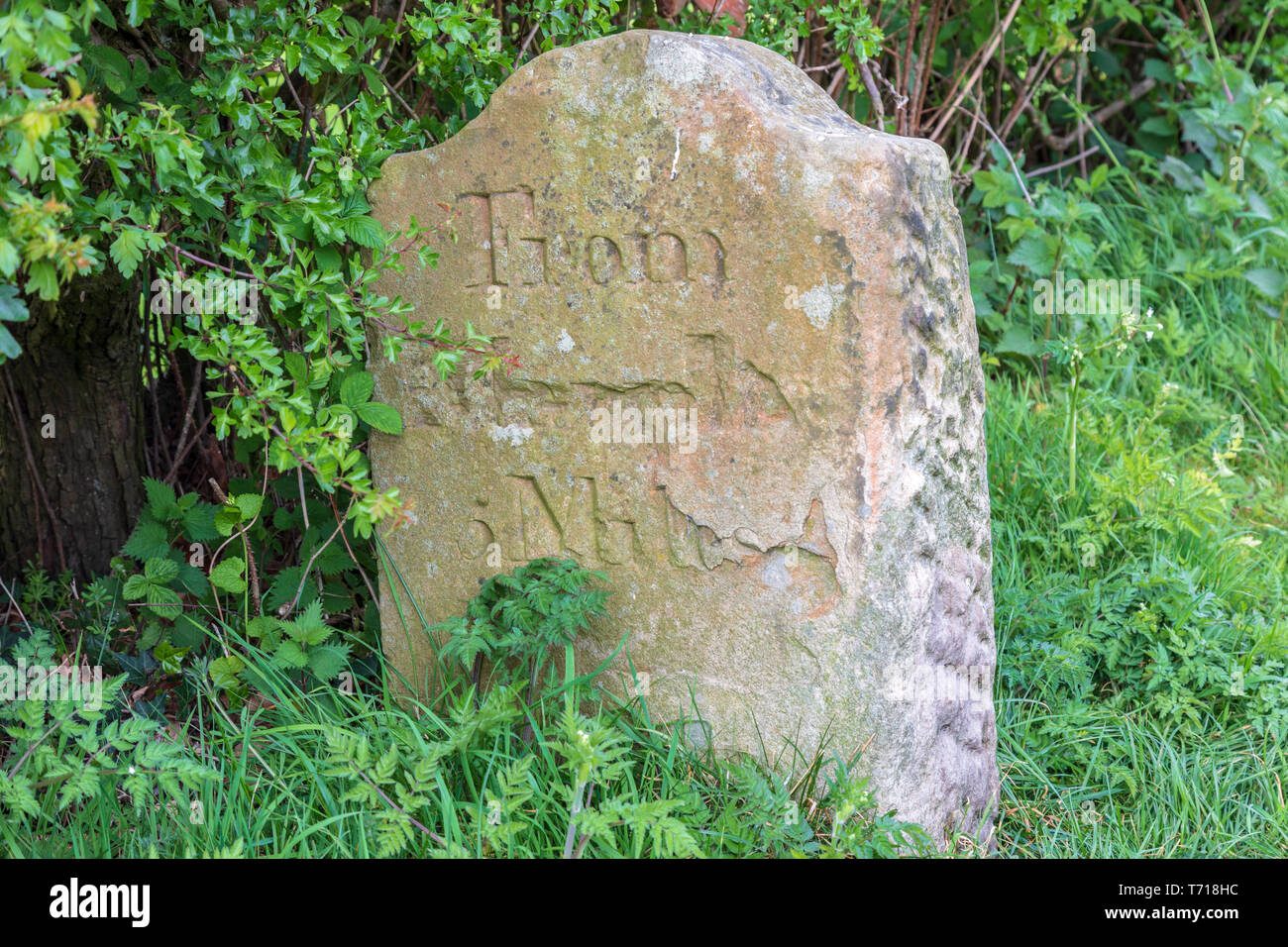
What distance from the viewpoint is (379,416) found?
243 centimetres

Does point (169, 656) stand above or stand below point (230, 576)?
below

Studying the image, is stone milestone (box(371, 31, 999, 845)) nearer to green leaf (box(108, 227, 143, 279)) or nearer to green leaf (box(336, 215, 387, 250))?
green leaf (box(336, 215, 387, 250))

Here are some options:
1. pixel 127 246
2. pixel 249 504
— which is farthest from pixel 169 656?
pixel 127 246

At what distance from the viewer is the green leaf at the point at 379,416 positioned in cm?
243

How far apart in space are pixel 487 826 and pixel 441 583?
2.32ft

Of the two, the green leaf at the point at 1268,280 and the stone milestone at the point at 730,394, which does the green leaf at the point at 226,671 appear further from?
the green leaf at the point at 1268,280

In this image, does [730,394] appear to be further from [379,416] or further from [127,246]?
[127,246]

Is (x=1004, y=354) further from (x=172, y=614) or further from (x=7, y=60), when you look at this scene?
(x=7, y=60)

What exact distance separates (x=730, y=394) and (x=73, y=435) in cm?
196

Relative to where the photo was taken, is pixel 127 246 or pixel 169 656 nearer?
pixel 127 246

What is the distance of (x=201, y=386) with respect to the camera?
128 inches

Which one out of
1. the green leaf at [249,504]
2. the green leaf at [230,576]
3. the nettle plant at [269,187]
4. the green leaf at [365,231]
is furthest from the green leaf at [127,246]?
the green leaf at [230,576]

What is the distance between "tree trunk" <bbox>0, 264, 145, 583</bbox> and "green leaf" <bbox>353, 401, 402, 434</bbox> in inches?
36.6

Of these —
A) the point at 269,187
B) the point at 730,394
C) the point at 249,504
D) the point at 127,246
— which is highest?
the point at 269,187
